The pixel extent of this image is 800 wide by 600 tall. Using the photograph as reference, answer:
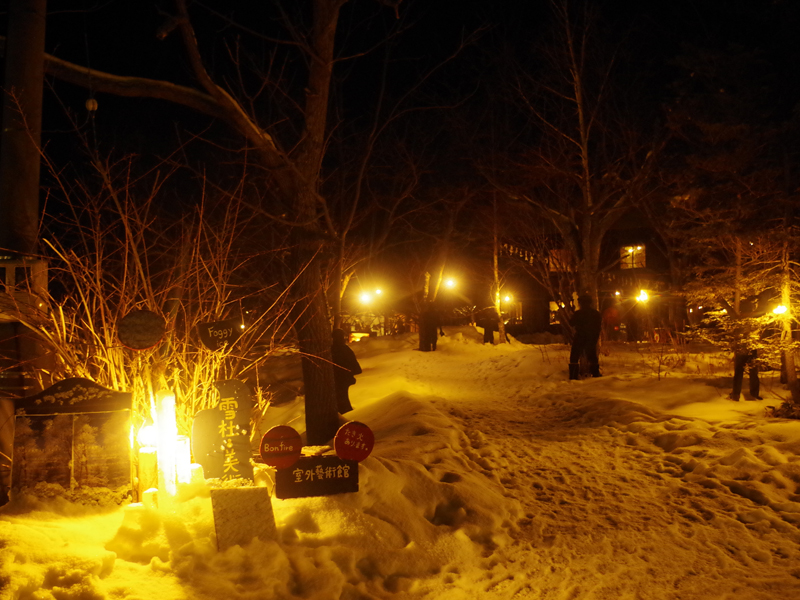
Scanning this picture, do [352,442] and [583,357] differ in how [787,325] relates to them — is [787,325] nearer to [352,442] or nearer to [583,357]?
[583,357]

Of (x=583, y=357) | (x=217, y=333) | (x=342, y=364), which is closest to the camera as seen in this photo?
(x=217, y=333)

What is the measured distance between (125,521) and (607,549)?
406cm

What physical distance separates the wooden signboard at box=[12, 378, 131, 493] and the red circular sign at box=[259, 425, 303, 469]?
122 cm

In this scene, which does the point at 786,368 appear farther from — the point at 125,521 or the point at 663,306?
the point at 663,306

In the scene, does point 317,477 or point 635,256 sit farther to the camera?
point 635,256

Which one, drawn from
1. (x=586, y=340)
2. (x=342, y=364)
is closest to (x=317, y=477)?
(x=342, y=364)

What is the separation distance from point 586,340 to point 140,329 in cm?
1096

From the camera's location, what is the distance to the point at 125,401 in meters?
5.41

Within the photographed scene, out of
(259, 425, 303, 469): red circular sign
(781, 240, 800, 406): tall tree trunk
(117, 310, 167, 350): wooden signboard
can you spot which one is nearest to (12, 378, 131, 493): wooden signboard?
(117, 310, 167, 350): wooden signboard

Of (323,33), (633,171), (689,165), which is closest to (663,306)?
(633,171)

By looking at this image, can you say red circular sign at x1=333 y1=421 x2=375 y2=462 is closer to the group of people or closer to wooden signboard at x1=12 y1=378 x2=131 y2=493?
wooden signboard at x1=12 y1=378 x2=131 y2=493

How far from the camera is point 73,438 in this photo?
206 inches

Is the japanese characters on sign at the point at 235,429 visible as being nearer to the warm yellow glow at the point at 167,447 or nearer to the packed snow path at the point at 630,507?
the warm yellow glow at the point at 167,447

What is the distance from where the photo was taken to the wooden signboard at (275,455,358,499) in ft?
18.5
